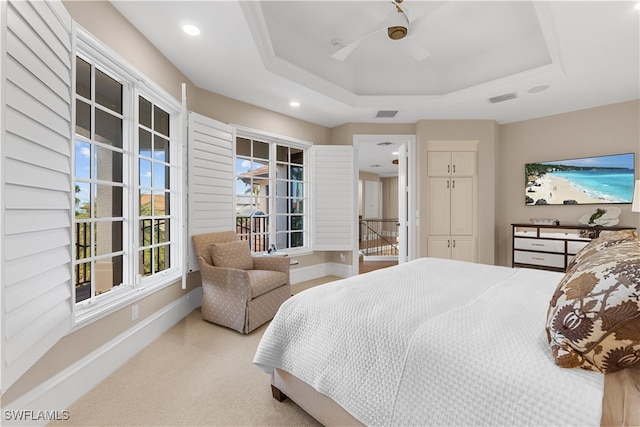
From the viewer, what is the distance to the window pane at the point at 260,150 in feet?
13.5

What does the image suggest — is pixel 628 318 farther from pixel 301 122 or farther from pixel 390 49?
pixel 301 122

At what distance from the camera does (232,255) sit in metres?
3.11

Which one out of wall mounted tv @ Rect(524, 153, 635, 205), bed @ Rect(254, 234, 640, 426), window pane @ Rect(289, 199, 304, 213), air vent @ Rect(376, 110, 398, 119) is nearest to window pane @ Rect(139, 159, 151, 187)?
bed @ Rect(254, 234, 640, 426)

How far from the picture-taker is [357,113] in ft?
13.8

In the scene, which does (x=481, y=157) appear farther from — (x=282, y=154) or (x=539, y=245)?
(x=282, y=154)

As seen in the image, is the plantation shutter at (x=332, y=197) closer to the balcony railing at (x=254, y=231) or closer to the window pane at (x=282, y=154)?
the window pane at (x=282, y=154)

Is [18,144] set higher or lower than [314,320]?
higher

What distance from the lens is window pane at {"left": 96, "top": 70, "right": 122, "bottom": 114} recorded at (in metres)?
2.20

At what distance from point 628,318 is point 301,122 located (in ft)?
14.2

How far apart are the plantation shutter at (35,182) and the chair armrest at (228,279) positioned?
4.14 ft

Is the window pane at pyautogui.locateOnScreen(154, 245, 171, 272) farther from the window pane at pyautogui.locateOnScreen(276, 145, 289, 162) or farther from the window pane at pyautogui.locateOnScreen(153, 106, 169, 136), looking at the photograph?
the window pane at pyautogui.locateOnScreen(276, 145, 289, 162)

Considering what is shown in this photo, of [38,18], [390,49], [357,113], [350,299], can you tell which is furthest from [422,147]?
[38,18]

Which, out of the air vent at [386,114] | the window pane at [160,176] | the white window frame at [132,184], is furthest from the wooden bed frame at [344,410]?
the air vent at [386,114]

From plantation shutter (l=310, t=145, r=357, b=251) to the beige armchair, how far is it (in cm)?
153
